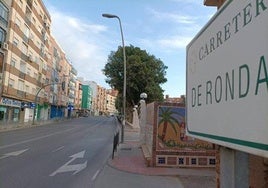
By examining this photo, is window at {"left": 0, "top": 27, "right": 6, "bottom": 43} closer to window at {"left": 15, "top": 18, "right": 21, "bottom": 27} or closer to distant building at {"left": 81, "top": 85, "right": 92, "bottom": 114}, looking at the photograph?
window at {"left": 15, "top": 18, "right": 21, "bottom": 27}

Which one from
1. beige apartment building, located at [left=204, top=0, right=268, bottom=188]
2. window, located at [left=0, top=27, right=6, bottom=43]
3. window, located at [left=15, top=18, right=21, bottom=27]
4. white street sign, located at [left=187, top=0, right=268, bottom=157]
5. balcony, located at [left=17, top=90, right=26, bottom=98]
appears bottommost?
beige apartment building, located at [left=204, top=0, right=268, bottom=188]

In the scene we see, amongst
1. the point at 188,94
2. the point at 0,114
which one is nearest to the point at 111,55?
the point at 0,114

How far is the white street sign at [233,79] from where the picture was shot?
1046 millimetres

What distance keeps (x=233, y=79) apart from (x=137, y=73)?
172 ft

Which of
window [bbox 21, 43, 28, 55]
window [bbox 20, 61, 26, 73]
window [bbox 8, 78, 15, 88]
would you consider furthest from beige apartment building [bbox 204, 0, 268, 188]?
window [bbox 20, 61, 26, 73]

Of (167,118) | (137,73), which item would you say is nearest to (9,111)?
(137,73)

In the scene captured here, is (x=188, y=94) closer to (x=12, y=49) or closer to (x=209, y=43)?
(x=209, y=43)

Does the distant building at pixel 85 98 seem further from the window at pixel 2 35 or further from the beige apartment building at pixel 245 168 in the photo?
the beige apartment building at pixel 245 168

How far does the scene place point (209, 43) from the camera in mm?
1577

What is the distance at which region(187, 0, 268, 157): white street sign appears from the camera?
3.43ft

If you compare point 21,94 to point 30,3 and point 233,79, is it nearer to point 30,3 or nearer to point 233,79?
point 30,3

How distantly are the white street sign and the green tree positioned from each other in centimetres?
5152

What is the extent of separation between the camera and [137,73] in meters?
53.6

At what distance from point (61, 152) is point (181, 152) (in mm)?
7349
